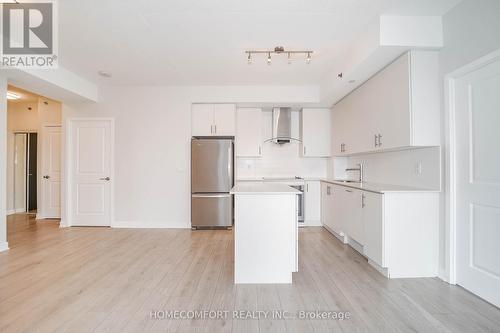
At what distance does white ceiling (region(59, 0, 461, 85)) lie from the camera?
227cm

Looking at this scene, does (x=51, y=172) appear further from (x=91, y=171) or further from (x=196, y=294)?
(x=196, y=294)

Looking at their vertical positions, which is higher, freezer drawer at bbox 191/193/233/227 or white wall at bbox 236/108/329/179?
white wall at bbox 236/108/329/179

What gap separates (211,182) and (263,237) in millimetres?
2218

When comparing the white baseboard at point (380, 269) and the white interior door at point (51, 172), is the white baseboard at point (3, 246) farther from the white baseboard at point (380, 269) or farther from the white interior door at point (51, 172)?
the white baseboard at point (380, 269)

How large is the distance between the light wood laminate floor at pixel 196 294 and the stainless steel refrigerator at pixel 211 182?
98 cm

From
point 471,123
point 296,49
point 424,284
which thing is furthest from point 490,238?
point 296,49

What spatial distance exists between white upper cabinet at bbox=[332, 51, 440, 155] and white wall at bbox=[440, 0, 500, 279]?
0.33ft

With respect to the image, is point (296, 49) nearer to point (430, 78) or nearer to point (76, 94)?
point (430, 78)

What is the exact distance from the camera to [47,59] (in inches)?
129

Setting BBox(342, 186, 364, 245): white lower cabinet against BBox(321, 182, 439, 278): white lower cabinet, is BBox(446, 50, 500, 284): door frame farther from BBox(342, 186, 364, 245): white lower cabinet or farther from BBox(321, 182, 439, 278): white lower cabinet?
A: BBox(342, 186, 364, 245): white lower cabinet

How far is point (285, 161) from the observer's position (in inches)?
203

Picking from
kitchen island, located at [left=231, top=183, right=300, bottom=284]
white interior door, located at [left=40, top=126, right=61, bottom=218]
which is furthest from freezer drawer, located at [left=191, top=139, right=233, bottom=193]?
white interior door, located at [left=40, top=126, right=61, bottom=218]

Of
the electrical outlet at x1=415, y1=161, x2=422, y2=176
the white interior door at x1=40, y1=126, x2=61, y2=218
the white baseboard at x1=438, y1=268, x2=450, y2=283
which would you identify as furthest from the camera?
the white interior door at x1=40, y1=126, x2=61, y2=218

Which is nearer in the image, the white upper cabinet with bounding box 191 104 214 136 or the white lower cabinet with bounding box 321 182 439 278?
the white lower cabinet with bounding box 321 182 439 278
